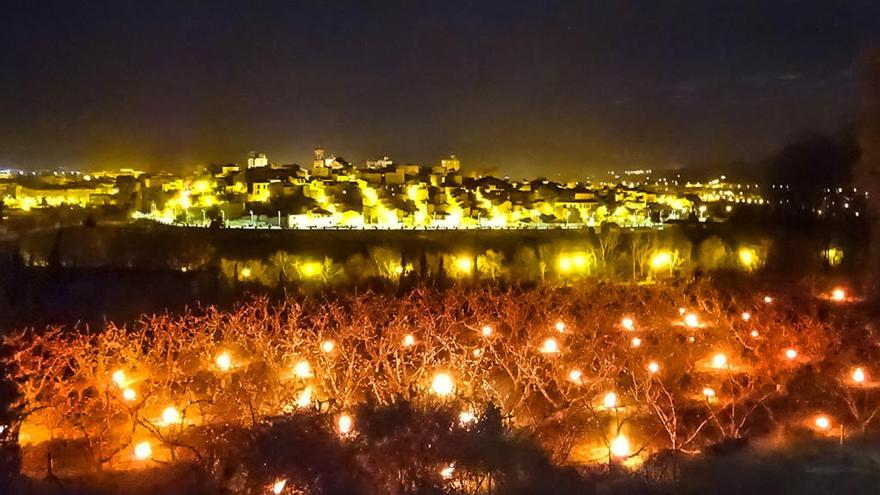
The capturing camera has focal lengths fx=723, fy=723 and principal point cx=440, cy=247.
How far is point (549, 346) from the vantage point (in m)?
8.34

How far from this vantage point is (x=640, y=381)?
7.02 meters

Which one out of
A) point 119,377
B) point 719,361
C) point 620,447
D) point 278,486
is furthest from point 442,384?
point 719,361

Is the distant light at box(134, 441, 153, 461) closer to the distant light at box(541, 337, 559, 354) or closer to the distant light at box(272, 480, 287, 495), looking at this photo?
the distant light at box(272, 480, 287, 495)

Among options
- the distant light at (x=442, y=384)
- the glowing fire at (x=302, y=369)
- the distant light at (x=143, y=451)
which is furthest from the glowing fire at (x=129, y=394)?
the distant light at (x=442, y=384)

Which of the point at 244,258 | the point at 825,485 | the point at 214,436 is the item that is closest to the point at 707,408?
the point at 825,485

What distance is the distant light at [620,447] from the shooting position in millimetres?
5691

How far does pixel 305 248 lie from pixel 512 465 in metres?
19.6

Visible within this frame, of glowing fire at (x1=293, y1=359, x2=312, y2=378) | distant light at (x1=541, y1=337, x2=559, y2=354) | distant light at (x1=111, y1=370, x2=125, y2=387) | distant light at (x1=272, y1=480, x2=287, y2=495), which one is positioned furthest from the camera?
distant light at (x1=541, y1=337, x2=559, y2=354)

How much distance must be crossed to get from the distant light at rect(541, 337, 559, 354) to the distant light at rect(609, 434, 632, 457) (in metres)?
2.14

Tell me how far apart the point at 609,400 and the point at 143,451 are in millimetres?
4042

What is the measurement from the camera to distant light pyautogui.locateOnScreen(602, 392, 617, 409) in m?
6.64

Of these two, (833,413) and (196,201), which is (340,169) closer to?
(196,201)

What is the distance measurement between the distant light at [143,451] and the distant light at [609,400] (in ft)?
12.9

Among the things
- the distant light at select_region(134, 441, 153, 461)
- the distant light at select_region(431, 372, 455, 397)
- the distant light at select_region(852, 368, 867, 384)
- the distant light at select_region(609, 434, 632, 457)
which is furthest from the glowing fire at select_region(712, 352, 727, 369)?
the distant light at select_region(134, 441, 153, 461)
